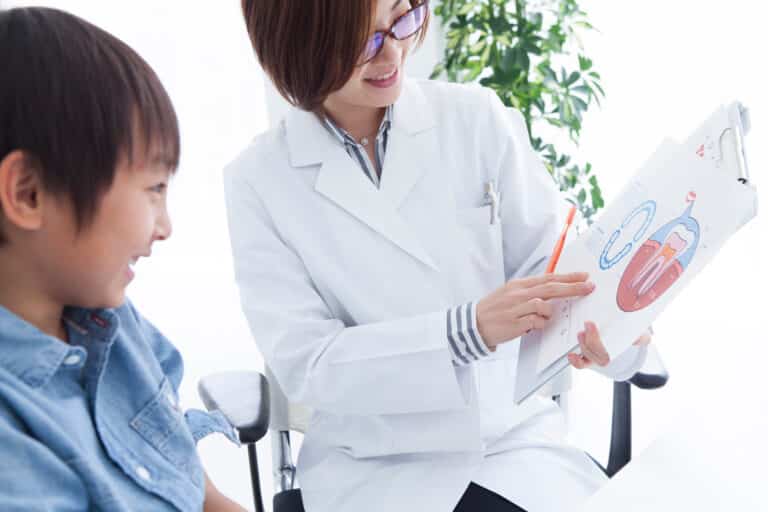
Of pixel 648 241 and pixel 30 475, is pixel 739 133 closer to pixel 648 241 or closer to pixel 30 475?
pixel 648 241

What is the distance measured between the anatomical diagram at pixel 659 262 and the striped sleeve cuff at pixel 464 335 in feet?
0.77

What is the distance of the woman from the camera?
3.95ft

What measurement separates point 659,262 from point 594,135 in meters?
2.21

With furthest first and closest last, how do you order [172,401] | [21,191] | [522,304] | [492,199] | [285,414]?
[285,414] → [492,199] → [522,304] → [172,401] → [21,191]

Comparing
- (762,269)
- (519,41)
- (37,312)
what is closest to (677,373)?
(762,269)

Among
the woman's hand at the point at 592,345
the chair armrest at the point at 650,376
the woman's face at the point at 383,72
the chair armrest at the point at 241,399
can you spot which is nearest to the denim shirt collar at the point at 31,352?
the chair armrest at the point at 241,399

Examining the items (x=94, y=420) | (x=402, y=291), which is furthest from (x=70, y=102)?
(x=402, y=291)

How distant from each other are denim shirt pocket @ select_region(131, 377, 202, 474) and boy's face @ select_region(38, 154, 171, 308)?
152mm

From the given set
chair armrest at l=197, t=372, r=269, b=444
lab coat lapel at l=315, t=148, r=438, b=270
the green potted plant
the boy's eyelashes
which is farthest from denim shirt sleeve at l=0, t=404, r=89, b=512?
the green potted plant

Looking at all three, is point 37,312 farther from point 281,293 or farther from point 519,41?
point 519,41

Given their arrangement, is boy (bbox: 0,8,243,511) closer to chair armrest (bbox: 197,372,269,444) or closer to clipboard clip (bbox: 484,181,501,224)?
chair armrest (bbox: 197,372,269,444)

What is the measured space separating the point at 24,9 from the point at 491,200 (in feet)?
2.70

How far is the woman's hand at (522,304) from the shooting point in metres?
1.07

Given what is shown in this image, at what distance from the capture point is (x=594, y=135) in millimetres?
3059
